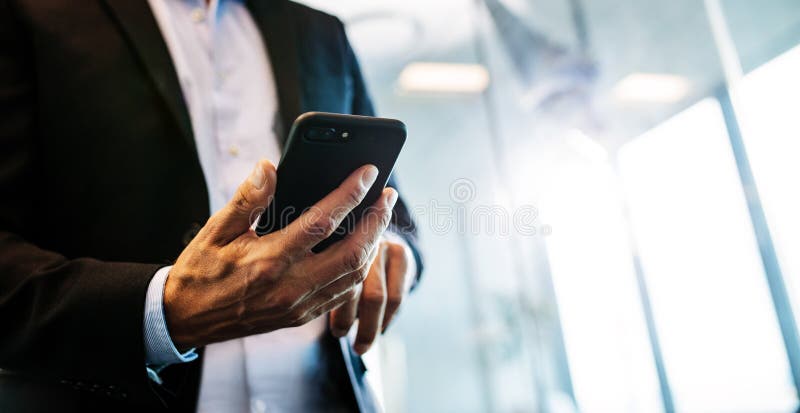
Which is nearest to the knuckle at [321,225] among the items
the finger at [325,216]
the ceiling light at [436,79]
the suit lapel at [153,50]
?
the finger at [325,216]

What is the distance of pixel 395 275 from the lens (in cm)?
64

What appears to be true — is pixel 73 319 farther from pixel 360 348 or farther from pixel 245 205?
pixel 360 348

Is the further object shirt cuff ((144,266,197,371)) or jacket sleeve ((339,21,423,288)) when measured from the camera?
jacket sleeve ((339,21,423,288))

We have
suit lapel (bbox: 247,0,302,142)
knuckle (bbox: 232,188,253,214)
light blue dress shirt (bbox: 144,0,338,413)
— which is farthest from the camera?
suit lapel (bbox: 247,0,302,142)

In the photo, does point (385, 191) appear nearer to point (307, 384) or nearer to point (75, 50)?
point (307, 384)

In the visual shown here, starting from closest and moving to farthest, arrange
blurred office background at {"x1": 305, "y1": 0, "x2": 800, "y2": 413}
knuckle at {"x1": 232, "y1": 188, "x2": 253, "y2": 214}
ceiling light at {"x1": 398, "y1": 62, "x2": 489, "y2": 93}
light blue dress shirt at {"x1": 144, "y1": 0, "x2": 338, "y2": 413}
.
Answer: knuckle at {"x1": 232, "y1": 188, "x2": 253, "y2": 214} < light blue dress shirt at {"x1": 144, "y1": 0, "x2": 338, "y2": 413} < blurred office background at {"x1": 305, "y1": 0, "x2": 800, "y2": 413} < ceiling light at {"x1": 398, "y1": 62, "x2": 489, "y2": 93}

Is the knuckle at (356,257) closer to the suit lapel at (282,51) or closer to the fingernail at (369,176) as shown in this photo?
the fingernail at (369,176)

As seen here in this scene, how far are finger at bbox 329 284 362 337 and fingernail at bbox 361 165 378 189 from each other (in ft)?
0.56

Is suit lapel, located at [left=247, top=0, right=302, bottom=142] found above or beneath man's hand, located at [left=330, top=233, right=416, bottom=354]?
above

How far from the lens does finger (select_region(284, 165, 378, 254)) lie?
416 mm

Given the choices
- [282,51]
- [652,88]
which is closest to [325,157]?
[282,51]

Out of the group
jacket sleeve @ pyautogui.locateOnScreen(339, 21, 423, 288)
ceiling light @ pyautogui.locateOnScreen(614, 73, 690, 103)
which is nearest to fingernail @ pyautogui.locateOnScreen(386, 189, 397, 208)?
jacket sleeve @ pyautogui.locateOnScreen(339, 21, 423, 288)

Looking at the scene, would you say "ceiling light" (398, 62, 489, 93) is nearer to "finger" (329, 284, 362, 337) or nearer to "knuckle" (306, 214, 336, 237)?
"finger" (329, 284, 362, 337)

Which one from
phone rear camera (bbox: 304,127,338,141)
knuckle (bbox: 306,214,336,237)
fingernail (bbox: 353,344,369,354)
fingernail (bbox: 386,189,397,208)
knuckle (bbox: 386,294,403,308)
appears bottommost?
fingernail (bbox: 353,344,369,354)
